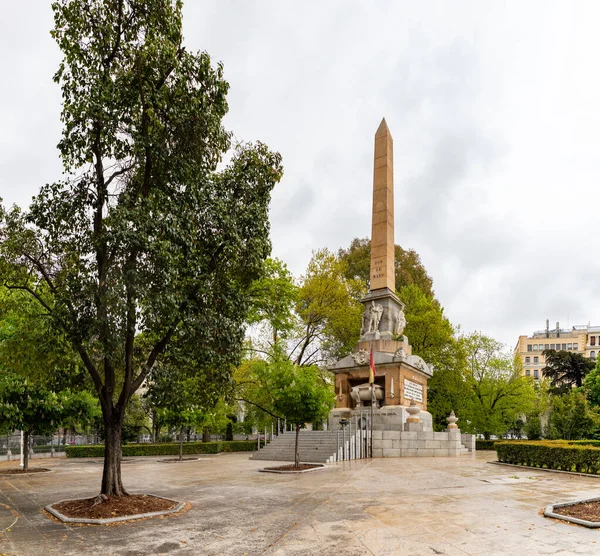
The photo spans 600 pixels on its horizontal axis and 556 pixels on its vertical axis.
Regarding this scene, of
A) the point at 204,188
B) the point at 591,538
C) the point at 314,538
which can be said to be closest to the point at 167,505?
the point at 314,538

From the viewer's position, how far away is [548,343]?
112000 millimetres

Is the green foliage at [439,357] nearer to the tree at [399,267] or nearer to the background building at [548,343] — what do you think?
the tree at [399,267]

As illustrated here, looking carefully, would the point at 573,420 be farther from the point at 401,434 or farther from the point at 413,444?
the point at 401,434

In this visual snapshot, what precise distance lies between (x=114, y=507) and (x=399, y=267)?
39.6 metres

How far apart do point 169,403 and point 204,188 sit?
5330 mm

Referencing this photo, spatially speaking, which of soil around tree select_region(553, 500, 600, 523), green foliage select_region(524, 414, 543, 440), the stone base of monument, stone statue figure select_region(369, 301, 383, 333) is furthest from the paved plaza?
green foliage select_region(524, 414, 543, 440)

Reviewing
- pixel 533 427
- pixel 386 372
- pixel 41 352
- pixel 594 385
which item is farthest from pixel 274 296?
pixel 533 427

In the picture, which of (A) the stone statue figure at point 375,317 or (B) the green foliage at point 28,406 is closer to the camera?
(B) the green foliage at point 28,406

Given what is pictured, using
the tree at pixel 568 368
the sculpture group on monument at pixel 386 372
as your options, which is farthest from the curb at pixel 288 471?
the tree at pixel 568 368

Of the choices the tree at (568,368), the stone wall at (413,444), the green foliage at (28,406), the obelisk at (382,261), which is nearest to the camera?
the green foliage at (28,406)

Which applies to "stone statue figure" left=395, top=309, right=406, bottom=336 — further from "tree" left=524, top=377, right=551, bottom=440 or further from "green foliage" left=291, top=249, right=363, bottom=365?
"tree" left=524, top=377, right=551, bottom=440

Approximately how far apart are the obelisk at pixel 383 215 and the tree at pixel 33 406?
16.5m

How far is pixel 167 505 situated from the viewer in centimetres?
1088

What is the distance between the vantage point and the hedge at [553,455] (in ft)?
56.3
